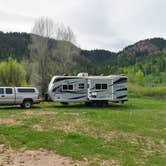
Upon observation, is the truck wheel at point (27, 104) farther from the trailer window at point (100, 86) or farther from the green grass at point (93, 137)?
the green grass at point (93, 137)

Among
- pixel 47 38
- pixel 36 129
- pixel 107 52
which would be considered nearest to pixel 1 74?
pixel 47 38

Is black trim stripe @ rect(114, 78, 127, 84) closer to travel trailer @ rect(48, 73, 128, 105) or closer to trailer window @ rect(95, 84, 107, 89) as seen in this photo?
travel trailer @ rect(48, 73, 128, 105)

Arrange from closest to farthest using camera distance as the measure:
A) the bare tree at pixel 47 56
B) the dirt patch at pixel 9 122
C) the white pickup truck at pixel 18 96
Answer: the dirt patch at pixel 9 122 < the white pickup truck at pixel 18 96 < the bare tree at pixel 47 56

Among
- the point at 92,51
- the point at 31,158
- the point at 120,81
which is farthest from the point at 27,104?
the point at 92,51

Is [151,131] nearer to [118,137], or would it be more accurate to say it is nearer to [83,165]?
[118,137]

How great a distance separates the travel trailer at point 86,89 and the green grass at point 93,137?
7714mm

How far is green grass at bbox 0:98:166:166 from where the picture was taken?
1362 cm

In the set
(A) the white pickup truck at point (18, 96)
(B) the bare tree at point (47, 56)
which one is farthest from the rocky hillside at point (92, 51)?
(A) the white pickup truck at point (18, 96)

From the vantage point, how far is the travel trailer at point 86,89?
28.9 m

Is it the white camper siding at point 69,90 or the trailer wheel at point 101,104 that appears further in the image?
the trailer wheel at point 101,104

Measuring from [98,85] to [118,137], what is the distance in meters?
13.4

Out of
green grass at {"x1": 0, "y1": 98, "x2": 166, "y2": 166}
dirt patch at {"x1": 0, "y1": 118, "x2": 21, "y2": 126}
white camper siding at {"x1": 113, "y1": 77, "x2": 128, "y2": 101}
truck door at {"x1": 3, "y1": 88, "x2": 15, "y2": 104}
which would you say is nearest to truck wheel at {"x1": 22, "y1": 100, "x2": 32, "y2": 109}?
truck door at {"x1": 3, "y1": 88, "x2": 15, "y2": 104}

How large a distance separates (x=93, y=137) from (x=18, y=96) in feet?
39.5

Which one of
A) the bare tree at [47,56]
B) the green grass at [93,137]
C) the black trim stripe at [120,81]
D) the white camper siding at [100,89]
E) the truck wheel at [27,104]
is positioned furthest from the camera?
the bare tree at [47,56]
